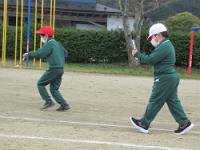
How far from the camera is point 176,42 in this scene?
94.3 feet

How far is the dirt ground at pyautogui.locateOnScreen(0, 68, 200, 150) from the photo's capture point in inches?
303

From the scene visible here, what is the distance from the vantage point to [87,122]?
31.2 ft

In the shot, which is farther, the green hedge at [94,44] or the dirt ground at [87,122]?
the green hedge at [94,44]

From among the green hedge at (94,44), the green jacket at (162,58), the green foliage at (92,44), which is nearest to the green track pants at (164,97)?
the green jacket at (162,58)

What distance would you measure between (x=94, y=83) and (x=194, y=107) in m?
5.14

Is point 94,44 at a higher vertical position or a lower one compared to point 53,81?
lower

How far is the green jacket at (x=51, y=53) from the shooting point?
10547 millimetres

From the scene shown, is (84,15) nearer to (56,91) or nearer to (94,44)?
(94,44)

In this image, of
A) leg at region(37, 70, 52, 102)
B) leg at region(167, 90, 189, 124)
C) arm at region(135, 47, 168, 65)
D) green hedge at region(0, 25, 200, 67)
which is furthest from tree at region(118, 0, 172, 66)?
arm at region(135, 47, 168, 65)

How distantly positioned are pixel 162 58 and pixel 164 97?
61cm

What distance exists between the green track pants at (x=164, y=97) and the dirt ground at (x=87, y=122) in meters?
0.30

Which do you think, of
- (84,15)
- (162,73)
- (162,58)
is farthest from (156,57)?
(84,15)

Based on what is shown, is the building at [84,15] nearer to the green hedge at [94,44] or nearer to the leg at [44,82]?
the green hedge at [94,44]

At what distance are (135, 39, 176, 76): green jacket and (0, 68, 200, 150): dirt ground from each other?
3.35 ft
